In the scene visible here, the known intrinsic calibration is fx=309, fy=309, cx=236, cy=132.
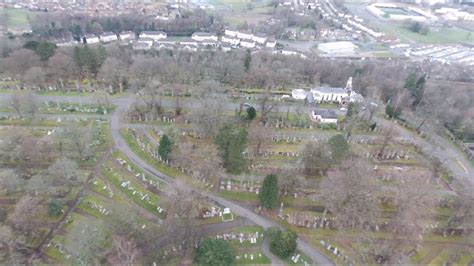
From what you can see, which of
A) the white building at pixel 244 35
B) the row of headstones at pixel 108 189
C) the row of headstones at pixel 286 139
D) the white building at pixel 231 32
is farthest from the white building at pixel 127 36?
the row of headstones at pixel 108 189

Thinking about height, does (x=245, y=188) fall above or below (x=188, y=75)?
below

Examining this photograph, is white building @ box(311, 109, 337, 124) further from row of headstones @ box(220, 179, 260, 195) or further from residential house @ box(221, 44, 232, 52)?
residential house @ box(221, 44, 232, 52)

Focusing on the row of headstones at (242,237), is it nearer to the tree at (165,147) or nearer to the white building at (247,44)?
the tree at (165,147)

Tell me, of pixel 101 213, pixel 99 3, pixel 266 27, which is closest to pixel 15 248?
pixel 101 213

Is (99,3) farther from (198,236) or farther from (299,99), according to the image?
(198,236)

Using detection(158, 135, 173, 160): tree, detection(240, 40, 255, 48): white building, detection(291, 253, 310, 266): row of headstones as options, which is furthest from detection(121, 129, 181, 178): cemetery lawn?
detection(240, 40, 255, 48): white building

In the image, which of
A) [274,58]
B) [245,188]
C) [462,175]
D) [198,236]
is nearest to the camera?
[198,236]
